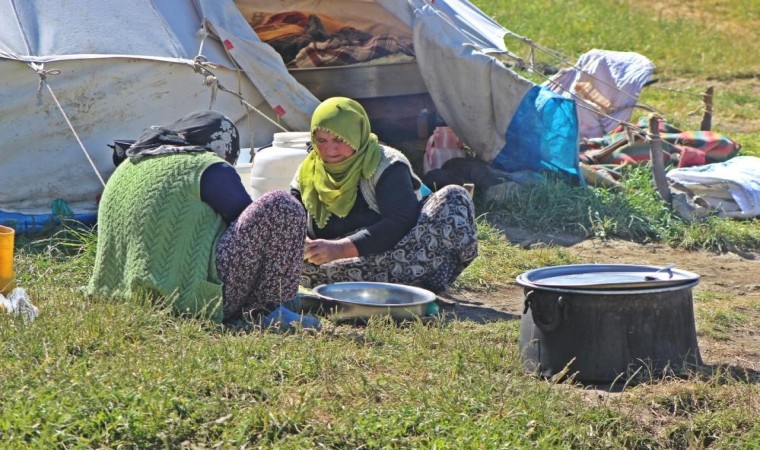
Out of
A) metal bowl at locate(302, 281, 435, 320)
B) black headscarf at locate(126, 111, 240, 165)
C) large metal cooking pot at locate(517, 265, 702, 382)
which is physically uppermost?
black headscarf at locate(126, 111, 240, 165)

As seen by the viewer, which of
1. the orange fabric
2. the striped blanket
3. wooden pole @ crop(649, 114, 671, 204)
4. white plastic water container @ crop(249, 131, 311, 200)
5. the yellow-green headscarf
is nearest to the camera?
the yellow-green headscarf

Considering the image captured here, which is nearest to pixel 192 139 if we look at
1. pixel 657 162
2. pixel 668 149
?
pixel 657 162

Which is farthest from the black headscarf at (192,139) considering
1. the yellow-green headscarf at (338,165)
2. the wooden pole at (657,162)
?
the wooden pole at (657,162)

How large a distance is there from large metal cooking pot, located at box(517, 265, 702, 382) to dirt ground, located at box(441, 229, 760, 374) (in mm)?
496

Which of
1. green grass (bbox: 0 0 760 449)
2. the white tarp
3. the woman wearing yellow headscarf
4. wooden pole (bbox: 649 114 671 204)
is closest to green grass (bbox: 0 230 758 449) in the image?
green grass (bbox: 0 0 760 449)

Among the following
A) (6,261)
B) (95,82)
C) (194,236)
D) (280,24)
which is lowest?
(6,261)

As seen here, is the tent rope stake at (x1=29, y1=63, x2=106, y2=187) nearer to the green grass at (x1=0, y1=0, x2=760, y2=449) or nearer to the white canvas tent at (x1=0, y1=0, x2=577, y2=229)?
the white canvas tent at (x1=0, y1=0, x2=577, y2=229)

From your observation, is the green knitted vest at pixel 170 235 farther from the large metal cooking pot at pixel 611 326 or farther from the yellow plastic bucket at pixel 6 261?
the large metal cooking pot at pixel 611 326

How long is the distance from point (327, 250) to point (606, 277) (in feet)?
Result: 4.86

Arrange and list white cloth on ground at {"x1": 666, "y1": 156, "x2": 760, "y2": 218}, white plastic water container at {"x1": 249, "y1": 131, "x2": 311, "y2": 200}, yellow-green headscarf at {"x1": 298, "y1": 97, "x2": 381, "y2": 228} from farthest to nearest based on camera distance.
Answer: white cloth on ground at {"x1": 666, "y1": 156, "x2": 760, "y2": 218}, white plastic water container at {"x1": 249, "y1": 131, "x2": 311, "y2": 200}, yellow-green headscarf at {"x1": 298, "y1": 97, "x2": 381, "y2": 228}

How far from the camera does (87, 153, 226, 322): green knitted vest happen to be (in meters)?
4.29

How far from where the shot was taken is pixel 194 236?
4.34 meters

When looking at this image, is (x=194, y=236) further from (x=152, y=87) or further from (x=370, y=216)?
(x=152, y=87)

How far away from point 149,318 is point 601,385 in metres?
1.55
